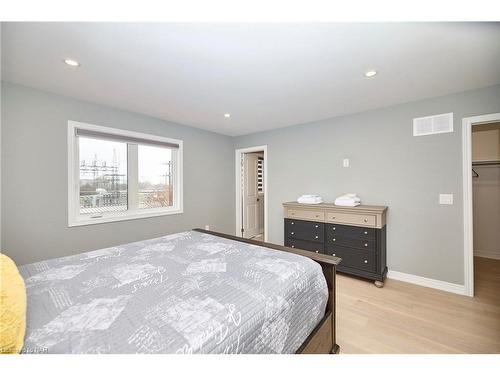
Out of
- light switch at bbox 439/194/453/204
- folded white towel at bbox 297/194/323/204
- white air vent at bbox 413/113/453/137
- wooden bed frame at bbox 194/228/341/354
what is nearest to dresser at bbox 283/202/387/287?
folded white towel at bbox 297/194/323/204

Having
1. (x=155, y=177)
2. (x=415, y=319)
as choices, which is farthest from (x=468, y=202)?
(x=155, y=177)

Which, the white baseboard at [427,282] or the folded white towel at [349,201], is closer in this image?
the white baseboard at [427,282]

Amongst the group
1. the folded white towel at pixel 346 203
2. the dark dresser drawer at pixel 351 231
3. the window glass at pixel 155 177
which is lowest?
the dark dresser drawer at pixel 351 231

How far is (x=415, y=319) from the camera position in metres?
1.90

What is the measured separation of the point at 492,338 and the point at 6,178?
461 centimetres

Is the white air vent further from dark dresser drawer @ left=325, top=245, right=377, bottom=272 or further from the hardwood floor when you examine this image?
the hardwood floor

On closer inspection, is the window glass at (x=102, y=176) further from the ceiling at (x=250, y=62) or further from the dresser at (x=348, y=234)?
the dresser at (x=348, y=234)

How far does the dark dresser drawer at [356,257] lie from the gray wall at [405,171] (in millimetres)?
480

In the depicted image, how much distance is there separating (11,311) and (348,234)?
9.55 ft

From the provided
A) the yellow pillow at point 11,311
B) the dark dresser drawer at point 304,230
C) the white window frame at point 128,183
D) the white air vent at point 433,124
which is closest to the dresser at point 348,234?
the dark dresser drawer at point 304,230

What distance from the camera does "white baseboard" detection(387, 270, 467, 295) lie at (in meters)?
2.35

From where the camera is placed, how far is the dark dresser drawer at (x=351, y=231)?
2523 mm

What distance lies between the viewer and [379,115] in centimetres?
282
